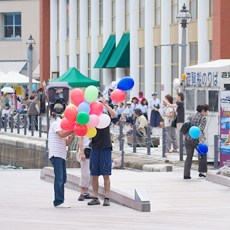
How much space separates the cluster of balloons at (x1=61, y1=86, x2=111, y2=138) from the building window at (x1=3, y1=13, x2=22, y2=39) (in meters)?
63.0

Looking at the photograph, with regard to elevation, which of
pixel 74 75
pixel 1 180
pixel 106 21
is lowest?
pixel 1 180

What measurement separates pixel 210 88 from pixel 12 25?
184ft

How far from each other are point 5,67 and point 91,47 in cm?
2476

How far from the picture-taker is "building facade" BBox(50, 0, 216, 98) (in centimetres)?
3447

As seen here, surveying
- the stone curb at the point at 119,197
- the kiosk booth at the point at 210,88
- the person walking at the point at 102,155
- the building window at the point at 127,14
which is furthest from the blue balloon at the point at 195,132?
the building window at the point at 127,14

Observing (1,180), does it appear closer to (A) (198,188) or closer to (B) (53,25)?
(A) (198,188)

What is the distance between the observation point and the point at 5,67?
236ft

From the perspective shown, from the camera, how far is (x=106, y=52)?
45.0 m

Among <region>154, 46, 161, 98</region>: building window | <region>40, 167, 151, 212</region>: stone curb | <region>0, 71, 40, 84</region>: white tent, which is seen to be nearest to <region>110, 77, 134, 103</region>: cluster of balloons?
<region>40, 167, 151, 212</region>: stone curb

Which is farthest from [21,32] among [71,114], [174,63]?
[71,114]

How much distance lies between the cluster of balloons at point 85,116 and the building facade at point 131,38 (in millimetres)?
15396

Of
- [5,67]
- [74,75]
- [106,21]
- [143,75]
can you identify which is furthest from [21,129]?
[5,67]

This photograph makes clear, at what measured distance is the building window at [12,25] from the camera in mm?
74250

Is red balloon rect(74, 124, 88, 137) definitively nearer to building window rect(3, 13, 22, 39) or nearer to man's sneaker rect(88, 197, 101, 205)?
man's sneaker rect(88, 197, 101, 205)
